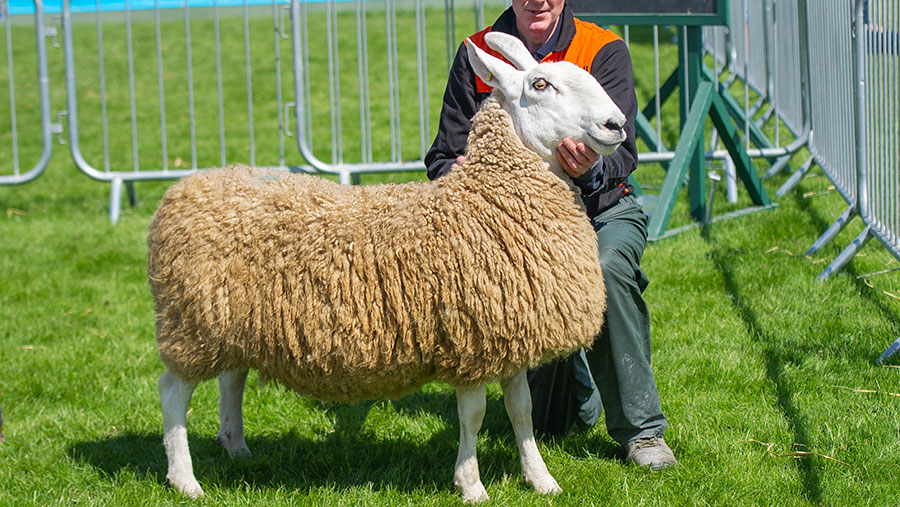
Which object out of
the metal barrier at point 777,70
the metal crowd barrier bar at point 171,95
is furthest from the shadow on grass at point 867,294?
the metal crowd barrier bar at point 171,95

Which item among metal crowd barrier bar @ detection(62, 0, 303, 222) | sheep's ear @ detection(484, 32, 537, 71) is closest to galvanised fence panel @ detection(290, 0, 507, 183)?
metal crowd barrier bar @ detection(62, 0, 303, 222)

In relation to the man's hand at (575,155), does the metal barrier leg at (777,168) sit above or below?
below

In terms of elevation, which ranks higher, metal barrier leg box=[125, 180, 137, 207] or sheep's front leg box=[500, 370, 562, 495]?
metal barrier leg box=[125, 180, 137, 207]

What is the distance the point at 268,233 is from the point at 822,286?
294cm

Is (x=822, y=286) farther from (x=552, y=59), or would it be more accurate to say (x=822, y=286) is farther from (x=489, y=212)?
(x=489, y=212)

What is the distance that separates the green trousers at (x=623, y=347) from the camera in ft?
10.6

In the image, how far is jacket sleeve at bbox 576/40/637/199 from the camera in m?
3.31

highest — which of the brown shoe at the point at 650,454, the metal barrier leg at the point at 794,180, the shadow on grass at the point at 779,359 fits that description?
the metal barrier leg at the point at 794,180

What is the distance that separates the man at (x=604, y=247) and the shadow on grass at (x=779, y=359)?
451mm

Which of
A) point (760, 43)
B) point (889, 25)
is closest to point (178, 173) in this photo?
point (889, 25)

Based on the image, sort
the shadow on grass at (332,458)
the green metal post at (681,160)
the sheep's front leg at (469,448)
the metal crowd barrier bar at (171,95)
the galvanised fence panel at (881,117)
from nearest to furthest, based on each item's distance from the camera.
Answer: the sheep's front leg at (469,448)
the shadow on grass at (332,458)
the galvanised fence panel at (881,117)
the green metal post at (681,160)
the metal crowd barrier bar at (171,95)

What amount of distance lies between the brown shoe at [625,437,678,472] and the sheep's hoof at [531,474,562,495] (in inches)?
12.7

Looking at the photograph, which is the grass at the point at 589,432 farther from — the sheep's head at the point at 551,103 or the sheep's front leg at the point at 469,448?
the sheep's head at the point at 551,103

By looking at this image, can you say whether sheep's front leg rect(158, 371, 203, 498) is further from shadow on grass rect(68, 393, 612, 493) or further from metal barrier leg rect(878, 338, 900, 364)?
metal barrier leg rect(878, 338, 900, 364)
